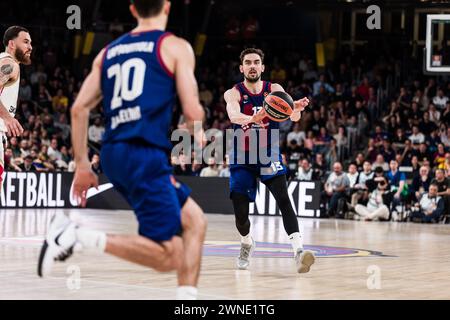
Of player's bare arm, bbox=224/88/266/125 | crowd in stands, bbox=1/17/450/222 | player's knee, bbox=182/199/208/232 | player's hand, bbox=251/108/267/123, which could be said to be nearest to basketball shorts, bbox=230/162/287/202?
player's bare arm, bbox=224/88/266/125

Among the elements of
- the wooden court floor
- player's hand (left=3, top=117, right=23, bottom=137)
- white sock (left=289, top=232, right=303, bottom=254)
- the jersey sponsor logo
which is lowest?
the wooden court floor

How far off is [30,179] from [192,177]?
3810 millimetres

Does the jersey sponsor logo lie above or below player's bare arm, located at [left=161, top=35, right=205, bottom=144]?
below

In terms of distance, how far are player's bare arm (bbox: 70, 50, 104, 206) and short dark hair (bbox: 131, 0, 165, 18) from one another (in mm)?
411

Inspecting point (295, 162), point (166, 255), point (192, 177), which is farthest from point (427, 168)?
point (166, 255)

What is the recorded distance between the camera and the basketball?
922cm

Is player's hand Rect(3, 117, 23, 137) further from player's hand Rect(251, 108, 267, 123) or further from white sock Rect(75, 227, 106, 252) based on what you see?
white sock Rect(75, 227, 106, 252)

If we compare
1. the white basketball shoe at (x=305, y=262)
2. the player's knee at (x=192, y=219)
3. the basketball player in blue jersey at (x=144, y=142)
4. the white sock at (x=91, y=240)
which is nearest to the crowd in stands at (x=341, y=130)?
the white basketball shoe at (x=305, y=262)

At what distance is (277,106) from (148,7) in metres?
3.81

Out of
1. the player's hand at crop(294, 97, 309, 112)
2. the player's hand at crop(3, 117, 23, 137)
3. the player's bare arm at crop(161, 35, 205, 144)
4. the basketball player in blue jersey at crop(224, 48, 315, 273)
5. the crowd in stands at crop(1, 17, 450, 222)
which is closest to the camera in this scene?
the player's bare arm at crop(161, 35, 205, 144)

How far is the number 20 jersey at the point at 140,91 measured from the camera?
18.1ft

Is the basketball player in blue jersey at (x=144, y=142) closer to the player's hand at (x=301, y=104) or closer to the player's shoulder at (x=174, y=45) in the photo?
the player's shoulder at (x=174, y=45)

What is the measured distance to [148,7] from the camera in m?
5.60

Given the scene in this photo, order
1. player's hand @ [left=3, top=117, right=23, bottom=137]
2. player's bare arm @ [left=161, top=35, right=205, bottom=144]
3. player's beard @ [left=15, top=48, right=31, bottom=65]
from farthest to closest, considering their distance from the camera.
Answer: player's beard @ [left=15, top=48, right=31, bottom=65], player's hand @ [left=3, top=117, right=23, bottom=137], player's bare arm @ [left=161, top=35, right=205, bottom=144]
